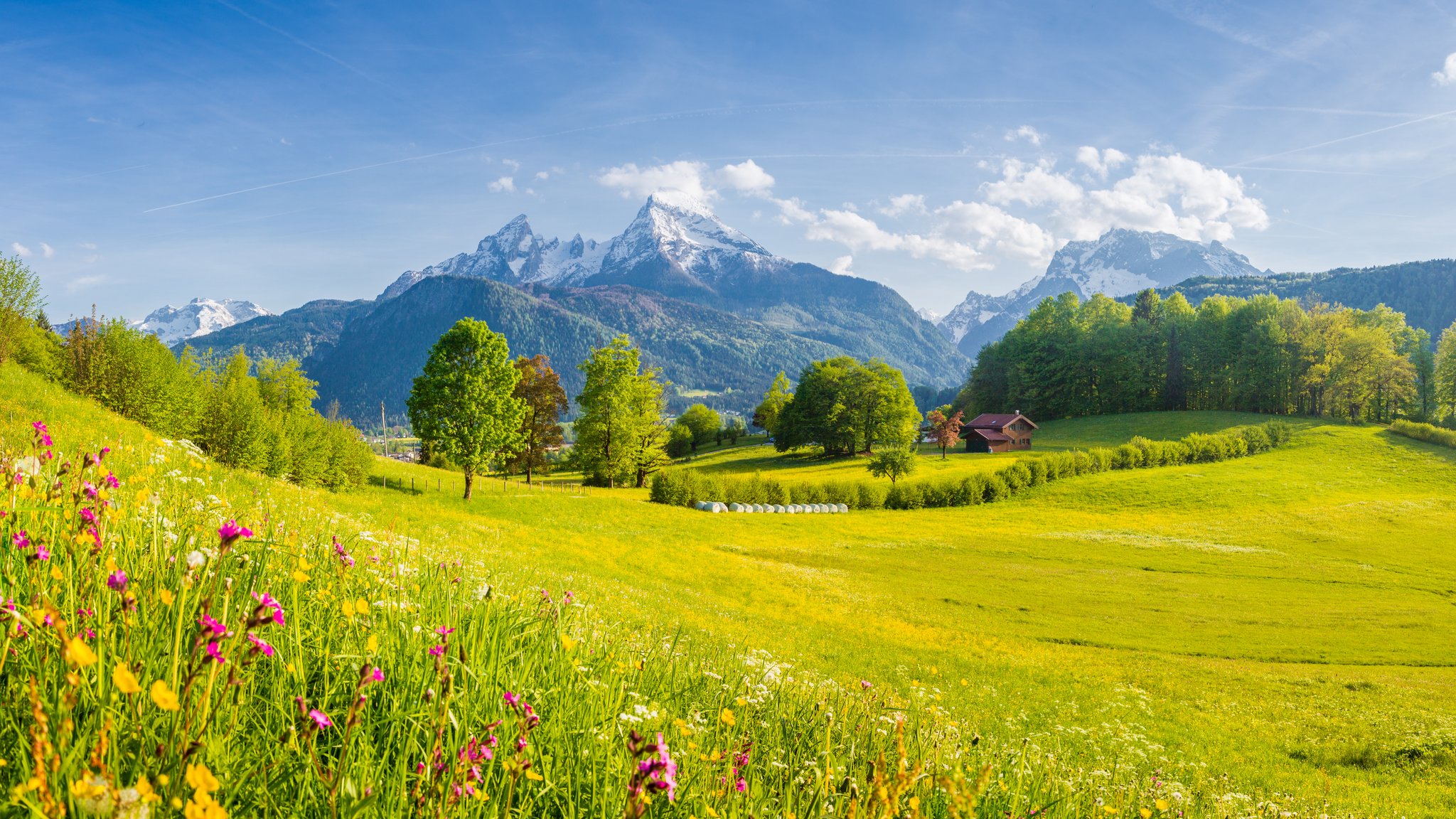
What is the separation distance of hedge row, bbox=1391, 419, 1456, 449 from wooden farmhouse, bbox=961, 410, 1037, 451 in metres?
37.3

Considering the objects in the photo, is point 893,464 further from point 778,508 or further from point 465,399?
point 465,399

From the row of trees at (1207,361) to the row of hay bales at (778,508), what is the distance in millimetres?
67959

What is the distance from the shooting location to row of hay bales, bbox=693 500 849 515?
50.5 meters

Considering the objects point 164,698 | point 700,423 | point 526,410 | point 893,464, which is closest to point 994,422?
point 893,464

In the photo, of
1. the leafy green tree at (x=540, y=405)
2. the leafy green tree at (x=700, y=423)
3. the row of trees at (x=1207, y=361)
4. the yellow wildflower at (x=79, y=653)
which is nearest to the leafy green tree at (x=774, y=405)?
the leafy green tree at (x=700, y=423)

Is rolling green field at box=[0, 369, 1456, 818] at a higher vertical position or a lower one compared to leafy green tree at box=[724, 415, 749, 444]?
lower

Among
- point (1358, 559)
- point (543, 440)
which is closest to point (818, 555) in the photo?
point (1358, 559)

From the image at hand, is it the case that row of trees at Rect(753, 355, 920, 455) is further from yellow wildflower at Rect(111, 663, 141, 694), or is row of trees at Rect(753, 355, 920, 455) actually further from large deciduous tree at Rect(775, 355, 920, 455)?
yellow wildflower at Rect(111, 663, 141, 694)

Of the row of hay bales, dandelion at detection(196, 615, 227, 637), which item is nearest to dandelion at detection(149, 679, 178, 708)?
dandelion at detection(196, 615, 227, 637)

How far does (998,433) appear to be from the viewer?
9081cm

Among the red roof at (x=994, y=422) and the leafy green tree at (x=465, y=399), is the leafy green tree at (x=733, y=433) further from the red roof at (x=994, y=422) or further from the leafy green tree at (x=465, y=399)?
the leafy green tree at (x=465, y=399)

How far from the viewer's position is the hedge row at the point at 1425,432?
2635 inches

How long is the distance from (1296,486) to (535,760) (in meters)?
74.5

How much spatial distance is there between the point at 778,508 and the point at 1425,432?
71.5 metres
